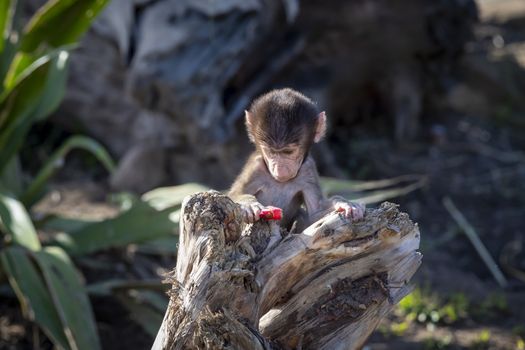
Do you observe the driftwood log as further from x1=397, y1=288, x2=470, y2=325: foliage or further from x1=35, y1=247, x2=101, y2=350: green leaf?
x1=397, y1=288, x2=470, y2=325: foliage

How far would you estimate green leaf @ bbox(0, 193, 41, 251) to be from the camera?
460 cm

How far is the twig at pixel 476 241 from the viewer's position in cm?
629

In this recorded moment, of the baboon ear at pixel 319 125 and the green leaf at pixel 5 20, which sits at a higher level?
the green leaf at pixel 5 20

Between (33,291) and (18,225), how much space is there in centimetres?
38

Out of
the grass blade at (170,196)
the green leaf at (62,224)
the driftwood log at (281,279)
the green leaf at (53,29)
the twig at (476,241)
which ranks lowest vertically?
the twig at (476,241)

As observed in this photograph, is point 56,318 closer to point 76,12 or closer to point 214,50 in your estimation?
point 76,12

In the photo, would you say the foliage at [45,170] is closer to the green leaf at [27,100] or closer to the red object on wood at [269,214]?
the green leaf at [27,100]

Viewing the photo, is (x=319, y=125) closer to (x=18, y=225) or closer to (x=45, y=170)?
(x=18, y=225)

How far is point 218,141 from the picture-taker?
637 centimetres

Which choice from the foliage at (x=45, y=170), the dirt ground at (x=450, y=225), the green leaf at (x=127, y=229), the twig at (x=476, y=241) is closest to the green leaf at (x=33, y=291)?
the foliage at (x=45, y=170)

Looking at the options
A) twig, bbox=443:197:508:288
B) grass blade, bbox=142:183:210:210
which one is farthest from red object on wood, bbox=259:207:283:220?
twig, bbox=443:197:508:288

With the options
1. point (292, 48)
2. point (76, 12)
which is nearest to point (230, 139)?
point (292, 48)

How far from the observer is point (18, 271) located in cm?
464

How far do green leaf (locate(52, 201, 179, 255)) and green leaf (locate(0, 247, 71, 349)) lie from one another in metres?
0.56
